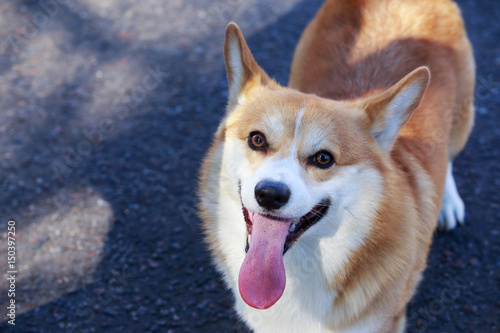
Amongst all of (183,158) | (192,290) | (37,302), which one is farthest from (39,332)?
(183,158)

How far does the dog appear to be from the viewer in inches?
81.5

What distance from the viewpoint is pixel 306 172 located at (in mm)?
2074

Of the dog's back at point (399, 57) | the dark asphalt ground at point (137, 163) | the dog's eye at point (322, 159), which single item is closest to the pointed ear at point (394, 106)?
the dog's eye at point (322, 159)

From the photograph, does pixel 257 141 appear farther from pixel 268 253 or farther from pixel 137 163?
pixel 137 163

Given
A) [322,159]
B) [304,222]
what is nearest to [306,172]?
[322,159]

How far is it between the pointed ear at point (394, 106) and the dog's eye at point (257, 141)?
58 cm

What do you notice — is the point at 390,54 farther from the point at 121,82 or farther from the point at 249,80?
the point at 121,82

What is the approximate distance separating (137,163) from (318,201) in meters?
2.40

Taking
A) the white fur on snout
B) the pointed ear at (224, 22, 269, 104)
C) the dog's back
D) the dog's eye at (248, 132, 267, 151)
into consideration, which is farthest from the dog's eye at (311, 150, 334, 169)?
the dog's back

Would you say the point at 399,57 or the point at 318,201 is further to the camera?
the point at 399,57

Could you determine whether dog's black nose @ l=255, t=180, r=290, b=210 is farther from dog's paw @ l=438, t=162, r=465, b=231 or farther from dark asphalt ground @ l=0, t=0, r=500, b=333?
dog's paw @ l=438, t=162, r=465, b=231

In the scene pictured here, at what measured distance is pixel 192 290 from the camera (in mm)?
3113

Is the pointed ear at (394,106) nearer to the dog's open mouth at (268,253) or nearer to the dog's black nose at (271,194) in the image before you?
the dog's open mouth at (268,253)

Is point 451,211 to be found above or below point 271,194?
below
